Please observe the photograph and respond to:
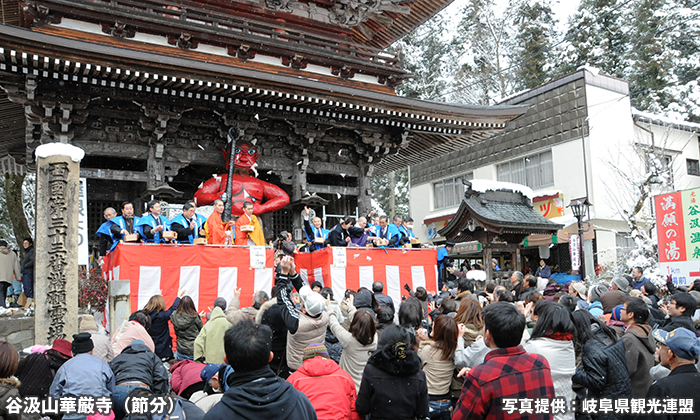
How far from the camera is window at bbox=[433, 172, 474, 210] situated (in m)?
25.2

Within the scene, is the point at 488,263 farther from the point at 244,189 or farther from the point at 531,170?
the point at 531,170

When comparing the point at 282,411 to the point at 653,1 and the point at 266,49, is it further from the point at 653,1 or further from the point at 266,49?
the point at 653,1

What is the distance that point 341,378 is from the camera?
353 cm

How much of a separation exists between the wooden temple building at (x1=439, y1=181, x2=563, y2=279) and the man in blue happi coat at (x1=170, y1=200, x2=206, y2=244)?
6.76 m

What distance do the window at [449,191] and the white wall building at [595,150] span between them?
249 centimetres

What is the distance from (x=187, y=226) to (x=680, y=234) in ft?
29.1

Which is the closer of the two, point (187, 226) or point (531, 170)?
point (187, 226)

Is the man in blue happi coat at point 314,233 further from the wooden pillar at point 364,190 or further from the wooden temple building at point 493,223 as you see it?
the wooden temple building at point 493,223

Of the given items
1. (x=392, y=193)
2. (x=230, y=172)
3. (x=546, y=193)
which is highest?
(x=392, y=193)

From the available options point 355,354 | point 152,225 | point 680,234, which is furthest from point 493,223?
point 355,354

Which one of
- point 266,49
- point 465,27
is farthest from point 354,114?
point 465,27

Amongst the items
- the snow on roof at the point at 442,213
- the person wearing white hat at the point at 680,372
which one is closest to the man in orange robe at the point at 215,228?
the person wearing white hat at the point at 680,372

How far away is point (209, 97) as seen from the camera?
1112cm

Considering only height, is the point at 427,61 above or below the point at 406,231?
above
